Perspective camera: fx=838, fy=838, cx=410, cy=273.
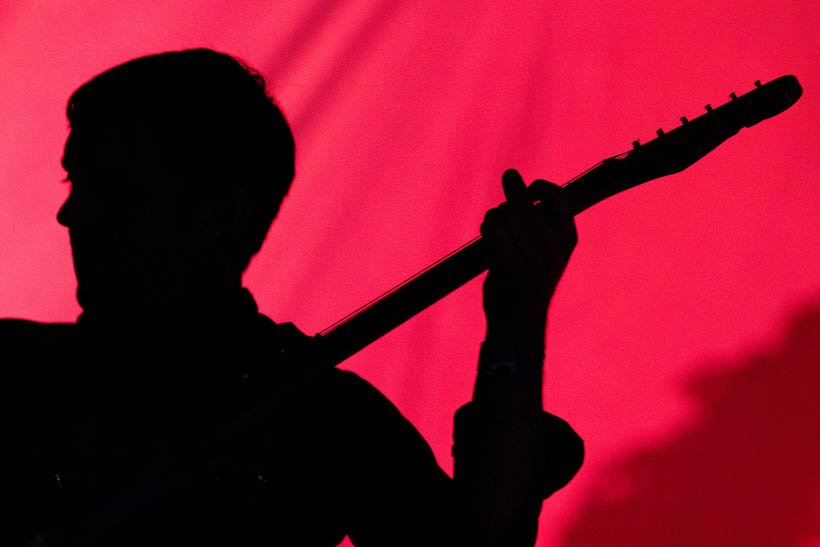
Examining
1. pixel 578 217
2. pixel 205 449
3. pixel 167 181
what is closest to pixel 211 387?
pixel 205 449

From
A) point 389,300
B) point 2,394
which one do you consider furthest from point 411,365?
point 2,394

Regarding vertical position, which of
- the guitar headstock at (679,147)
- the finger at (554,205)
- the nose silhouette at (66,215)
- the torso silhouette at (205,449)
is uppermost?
the guitar headstock at (679,147)

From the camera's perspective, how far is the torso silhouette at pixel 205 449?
0.54 m

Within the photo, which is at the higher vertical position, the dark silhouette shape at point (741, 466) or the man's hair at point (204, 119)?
the man's hair at point (204, 119)

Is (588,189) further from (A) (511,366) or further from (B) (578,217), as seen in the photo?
(B) (578,217)

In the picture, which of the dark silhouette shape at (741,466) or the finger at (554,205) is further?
the dark silhouette shape at (741,466)

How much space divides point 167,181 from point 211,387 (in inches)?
5.9

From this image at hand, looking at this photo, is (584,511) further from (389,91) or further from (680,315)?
(389,91)

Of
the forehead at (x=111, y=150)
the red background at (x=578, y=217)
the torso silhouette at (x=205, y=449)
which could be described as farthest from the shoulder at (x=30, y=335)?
the red background at (x=578, y=217)

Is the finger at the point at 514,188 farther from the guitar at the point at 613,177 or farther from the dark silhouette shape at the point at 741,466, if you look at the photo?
the dark silhouette shape at the point at 741,466

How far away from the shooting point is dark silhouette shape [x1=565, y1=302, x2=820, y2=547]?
3.23 ft

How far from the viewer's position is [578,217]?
1.09 m

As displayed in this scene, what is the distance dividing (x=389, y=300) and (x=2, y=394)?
28 cm

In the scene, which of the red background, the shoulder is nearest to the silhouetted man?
the shoulder
